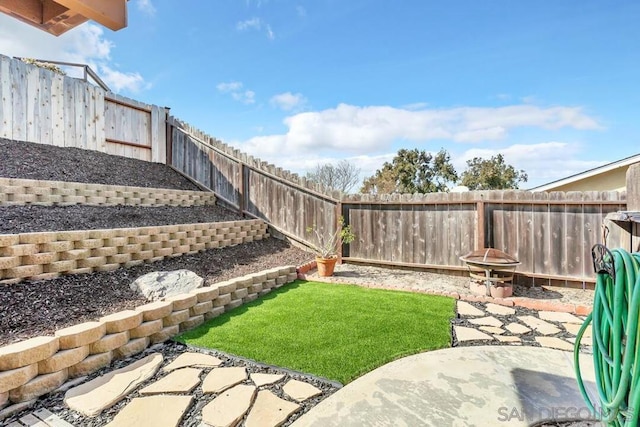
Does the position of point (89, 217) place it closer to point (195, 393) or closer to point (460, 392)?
point (195, 393)

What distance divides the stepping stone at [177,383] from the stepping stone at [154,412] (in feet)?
0.26

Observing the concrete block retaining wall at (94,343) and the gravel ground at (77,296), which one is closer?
the concrete block retaining wall at (94,343)

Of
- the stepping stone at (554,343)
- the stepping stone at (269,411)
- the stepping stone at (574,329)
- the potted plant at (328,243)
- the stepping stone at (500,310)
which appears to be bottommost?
the stepping stone at (269,411)

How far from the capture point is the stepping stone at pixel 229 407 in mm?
1845

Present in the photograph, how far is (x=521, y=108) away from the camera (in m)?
12.5

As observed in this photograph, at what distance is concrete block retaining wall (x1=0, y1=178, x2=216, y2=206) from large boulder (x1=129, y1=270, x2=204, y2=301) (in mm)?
2295

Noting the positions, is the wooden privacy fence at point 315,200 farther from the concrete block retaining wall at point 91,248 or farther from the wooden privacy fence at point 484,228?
the concrete block retaining wall at point 91,248

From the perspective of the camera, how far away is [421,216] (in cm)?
570

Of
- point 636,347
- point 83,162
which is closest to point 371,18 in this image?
point 83,162

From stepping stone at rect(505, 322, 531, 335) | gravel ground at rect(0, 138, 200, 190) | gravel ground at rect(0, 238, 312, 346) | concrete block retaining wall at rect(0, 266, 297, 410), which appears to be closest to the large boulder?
gravel ground at rect(0, 238, 312, 346)

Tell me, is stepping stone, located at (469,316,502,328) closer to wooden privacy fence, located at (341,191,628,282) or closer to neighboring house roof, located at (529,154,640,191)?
wooden privacy fence, located at (341,191,628,282)

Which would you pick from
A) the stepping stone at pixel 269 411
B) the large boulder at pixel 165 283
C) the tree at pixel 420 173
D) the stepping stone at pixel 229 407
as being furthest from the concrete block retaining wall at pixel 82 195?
the tree at pixel 420 173

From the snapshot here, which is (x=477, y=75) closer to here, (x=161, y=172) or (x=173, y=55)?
(x=173, y=55)

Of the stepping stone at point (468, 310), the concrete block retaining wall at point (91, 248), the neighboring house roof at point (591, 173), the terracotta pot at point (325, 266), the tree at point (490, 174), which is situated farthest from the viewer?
the tree at point (490, 174)
